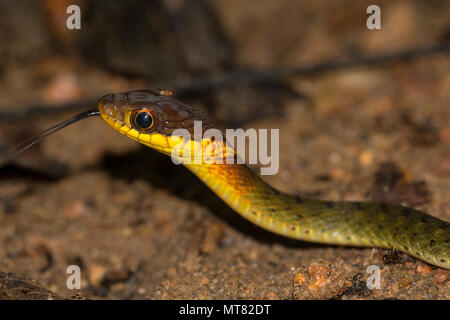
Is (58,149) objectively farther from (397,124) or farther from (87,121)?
(397,124)

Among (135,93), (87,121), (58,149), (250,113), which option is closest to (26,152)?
(58,149)

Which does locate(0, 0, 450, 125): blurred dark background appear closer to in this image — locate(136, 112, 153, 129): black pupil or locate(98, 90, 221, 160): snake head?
locate(98, 90, 221, 160): snake head

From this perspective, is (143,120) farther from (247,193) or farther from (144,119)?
(247,193)

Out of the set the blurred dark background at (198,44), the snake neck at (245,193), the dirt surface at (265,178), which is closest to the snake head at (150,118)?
the snake neck at (245,193)

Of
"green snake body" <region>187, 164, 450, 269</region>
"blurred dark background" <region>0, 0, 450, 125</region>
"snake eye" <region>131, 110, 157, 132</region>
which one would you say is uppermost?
"blurred dark background" <region>0, 0, 450, 125</region>

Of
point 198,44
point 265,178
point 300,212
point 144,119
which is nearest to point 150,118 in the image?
point 144,119

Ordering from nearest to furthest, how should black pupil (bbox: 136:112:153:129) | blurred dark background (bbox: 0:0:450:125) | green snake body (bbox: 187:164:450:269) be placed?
1. black pupil (bbox: 136:112:153:129)
2. green snake body (bbox: 187:164:450:269)
3. blurred dark background (bbox: 0:0:450:125)

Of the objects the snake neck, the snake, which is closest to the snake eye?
the snake

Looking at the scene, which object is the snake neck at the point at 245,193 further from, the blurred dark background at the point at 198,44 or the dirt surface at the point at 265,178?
the blurred dark background at the point at 198,44

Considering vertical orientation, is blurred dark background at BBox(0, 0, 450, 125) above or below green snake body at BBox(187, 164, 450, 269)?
above
